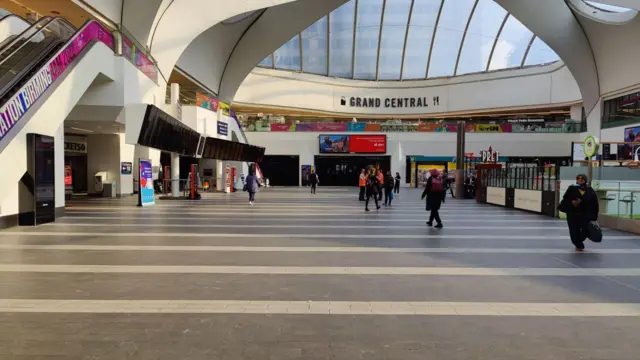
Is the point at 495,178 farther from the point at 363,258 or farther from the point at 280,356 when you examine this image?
the point at 280,356

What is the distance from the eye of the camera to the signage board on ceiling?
40406mm

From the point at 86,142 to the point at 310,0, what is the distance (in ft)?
59.7

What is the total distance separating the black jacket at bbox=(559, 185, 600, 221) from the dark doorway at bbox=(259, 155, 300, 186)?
110 ft

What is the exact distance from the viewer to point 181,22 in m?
21.8

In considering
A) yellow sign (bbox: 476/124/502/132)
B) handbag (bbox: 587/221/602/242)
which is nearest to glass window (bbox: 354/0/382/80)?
yellow sign (bbox: 476/124/502/132)

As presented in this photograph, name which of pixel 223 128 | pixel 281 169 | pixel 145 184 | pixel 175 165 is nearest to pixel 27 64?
pixel 145 184

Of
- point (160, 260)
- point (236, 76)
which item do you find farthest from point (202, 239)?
point (236, 76)

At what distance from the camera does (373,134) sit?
40438mm

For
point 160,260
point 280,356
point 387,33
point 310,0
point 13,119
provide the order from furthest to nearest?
point 387,33
point 310,0
point 13,119
point 160,260
point 280,356

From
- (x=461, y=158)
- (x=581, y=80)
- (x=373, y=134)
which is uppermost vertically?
(x=581, y=80)

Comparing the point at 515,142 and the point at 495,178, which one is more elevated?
the point at 515,142

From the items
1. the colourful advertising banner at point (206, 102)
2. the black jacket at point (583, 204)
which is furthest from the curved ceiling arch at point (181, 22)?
the black jacket at point (583, 204)

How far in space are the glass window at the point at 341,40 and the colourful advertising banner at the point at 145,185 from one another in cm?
2767

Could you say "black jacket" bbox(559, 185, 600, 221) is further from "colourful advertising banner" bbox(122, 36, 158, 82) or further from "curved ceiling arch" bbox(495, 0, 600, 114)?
"curved ceiling arch" bbox(495, 0, 600, 114)
